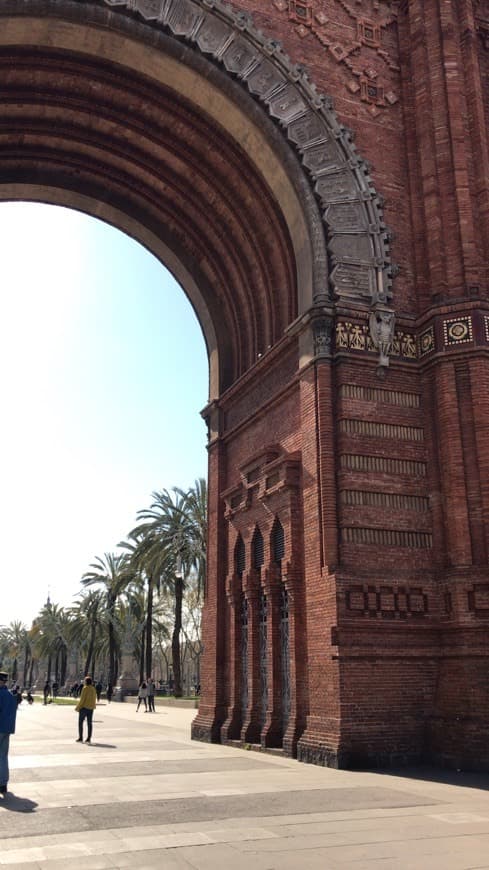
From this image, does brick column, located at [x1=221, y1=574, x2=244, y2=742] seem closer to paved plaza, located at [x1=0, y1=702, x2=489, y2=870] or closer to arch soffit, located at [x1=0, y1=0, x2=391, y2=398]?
paved plaza, located at [x1=0, y1=702, x2=489, y2=870]

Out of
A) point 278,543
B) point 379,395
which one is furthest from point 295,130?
point 278,543

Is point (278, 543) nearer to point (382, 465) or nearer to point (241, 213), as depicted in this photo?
point (382, 465)

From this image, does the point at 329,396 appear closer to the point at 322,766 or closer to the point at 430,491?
the point at 430,491

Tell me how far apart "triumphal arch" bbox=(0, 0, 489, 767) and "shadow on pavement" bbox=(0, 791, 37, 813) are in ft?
17.0

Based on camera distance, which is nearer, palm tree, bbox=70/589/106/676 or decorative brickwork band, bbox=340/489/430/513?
decorative brickwork band, bbox=340/489/430/513

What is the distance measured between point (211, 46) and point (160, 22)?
114 centimetres

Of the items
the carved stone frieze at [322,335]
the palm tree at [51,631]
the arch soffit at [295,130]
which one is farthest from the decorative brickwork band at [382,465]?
the palm tree at [51,631]

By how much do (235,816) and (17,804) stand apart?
8.42 ft

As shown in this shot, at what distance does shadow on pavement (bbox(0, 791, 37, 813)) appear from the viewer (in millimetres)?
8200

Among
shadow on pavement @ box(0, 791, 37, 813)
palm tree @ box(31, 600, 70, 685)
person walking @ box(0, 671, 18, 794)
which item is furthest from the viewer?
palm tree @ box(31, 600, 70, 685)

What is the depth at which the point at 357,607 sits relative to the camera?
12977 millimetres

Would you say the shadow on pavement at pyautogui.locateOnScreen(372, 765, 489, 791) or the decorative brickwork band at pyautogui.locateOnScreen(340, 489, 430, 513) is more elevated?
the decorative brickwork band at pyautogui.locateOnScreen(340, 489, 430, 513)

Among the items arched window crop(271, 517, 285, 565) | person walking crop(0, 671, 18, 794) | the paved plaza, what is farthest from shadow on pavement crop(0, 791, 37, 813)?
arched window crop(271, 517, 285, 565)

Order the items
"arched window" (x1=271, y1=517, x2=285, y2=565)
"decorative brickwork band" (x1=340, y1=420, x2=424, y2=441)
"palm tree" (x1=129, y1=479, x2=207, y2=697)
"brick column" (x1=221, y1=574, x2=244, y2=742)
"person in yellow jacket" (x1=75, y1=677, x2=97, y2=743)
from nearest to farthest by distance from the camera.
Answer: "decorative brickwork band" (x1=340, y1=420, x2=424, y2=441), "arched window" (x1=271, y1=517, x2=285, y2=565), "brick column" (x1=221, y1=574, x2=244, y2=742), "person in yellow jacket" (x1=75, y1=677, x2=97, y2=743), "palm tree" (x1=129, y1=479, x2=207, y2=697)
